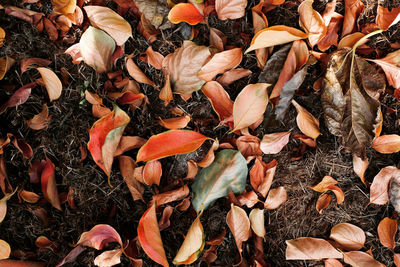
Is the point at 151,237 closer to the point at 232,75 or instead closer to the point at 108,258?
the point at 108,258

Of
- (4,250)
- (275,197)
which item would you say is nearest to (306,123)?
(275,197)

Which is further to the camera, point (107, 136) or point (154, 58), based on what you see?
point (154, 58)

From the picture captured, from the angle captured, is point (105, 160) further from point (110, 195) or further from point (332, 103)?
point (332, 103)

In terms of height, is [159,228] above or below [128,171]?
below

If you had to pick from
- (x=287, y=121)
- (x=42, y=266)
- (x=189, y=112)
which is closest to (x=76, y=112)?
(x=189, y=112)

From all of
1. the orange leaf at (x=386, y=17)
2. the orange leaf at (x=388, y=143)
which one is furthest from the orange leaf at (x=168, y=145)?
the orange leaf at (x=386, y=17)

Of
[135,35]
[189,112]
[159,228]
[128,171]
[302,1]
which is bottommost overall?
[159,228]
